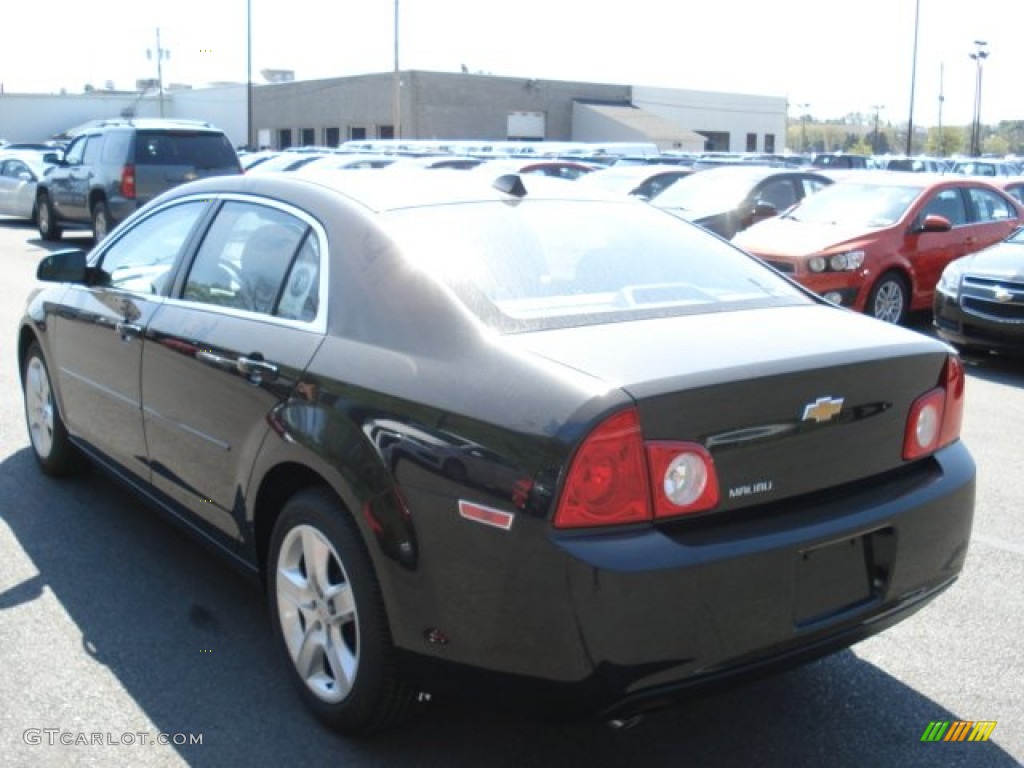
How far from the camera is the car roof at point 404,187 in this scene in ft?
12.6

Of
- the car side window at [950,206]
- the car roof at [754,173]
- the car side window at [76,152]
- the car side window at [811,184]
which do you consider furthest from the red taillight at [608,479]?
the car side window at [76,152]

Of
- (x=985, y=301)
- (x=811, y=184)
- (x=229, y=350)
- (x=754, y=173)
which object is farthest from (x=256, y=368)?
(x=811, y=184)

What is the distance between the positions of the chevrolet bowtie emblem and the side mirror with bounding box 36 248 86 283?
347 cm

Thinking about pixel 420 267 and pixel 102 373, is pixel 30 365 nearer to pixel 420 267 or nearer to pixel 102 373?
pixel 102 373

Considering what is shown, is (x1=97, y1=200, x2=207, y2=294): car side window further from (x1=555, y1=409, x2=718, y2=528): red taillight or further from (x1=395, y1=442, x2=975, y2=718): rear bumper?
(x1=555, y1=409, x2=718, y2=528): red taillight

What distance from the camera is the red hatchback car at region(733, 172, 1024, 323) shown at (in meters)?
10.9

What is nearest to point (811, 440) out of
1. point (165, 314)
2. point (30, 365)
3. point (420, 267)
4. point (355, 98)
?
point (420, 267)

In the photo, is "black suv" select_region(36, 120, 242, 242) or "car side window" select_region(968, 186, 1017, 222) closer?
"car side window" select_region(968, 186, 1017, 222)

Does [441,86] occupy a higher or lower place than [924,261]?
higher

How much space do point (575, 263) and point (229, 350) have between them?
1.18 meters

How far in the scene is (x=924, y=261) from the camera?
1160 centimetres

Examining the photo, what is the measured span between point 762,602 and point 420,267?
134 centimetres

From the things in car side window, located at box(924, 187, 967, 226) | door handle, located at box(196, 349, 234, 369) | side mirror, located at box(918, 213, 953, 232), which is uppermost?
car side window, located at box(924, 187, 967, 226)

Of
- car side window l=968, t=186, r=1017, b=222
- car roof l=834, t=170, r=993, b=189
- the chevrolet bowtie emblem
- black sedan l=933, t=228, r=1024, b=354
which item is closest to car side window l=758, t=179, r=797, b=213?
car roof l=834, t=170, r=993, b=189
